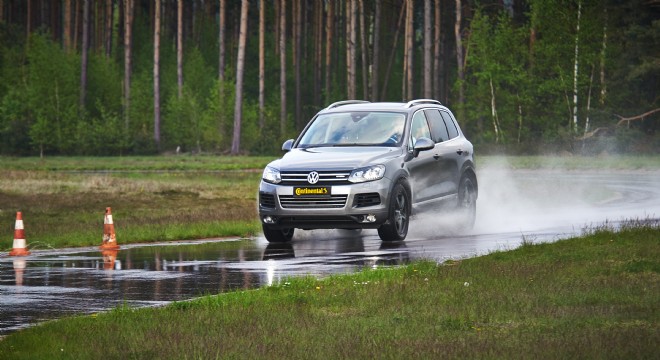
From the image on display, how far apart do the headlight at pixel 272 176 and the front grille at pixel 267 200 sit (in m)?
0.21

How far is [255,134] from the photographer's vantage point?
77562 mm

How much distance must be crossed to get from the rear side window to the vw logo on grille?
4194 millimetres

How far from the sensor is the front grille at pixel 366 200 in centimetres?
1912

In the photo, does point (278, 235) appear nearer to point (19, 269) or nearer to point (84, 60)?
point (19, 269)

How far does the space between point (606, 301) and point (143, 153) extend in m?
68.1

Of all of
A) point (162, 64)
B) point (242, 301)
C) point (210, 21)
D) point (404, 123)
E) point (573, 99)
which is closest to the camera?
point (242, 301)

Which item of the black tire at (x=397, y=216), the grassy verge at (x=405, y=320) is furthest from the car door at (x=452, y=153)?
the grassy verge at (x=405, y=320)

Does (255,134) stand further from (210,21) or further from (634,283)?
(634,283)

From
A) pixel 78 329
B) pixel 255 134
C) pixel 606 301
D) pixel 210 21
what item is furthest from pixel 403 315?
pixel 210 21

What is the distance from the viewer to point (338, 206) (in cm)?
1914

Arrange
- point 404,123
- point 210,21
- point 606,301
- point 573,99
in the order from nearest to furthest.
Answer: point 606,301 → point 404,123 → point 573,99 → point 210,21

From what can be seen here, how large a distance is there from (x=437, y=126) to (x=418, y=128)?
1029 mm

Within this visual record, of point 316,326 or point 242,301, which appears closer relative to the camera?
point 316,326

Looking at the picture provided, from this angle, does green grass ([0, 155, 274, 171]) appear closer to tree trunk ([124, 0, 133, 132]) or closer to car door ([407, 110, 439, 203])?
tree trunk ([124, 0, 133, 132])
